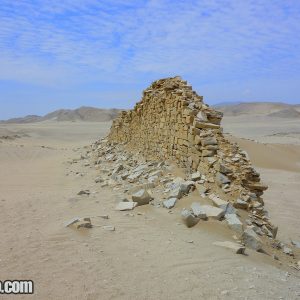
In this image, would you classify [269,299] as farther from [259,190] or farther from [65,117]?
[65,117]

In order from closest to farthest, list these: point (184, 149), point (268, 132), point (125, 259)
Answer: point (125, 259), point (184, 149), point (268, 132)

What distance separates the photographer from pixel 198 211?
6.82m

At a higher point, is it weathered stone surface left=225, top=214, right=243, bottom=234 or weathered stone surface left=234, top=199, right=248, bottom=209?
weathered stone surface left=234, top=199, right=248, bottom=209

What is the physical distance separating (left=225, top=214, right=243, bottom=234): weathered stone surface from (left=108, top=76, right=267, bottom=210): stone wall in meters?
0.67

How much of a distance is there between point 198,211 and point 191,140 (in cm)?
228

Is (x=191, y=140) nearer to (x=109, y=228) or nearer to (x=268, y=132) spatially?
(x=109, y=228)

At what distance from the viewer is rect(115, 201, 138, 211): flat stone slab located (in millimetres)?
7493

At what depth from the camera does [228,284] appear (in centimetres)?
469

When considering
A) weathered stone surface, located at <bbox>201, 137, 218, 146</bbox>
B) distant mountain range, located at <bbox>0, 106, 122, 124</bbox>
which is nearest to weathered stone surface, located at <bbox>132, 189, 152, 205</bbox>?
weathered stone surface, located at <bbox>201, 137, 218, 146</bbox>

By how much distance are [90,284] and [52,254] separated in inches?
37.6

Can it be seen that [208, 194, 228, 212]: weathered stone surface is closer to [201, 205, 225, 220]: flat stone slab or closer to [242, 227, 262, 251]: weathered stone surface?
[201, 205, 225, 220]: flat stone slab

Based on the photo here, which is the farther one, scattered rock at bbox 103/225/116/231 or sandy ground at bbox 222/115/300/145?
sandy ground at bbox 222/115/300/145

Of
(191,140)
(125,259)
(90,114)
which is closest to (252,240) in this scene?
(125,259)

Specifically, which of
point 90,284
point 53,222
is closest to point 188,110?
point 53,222
